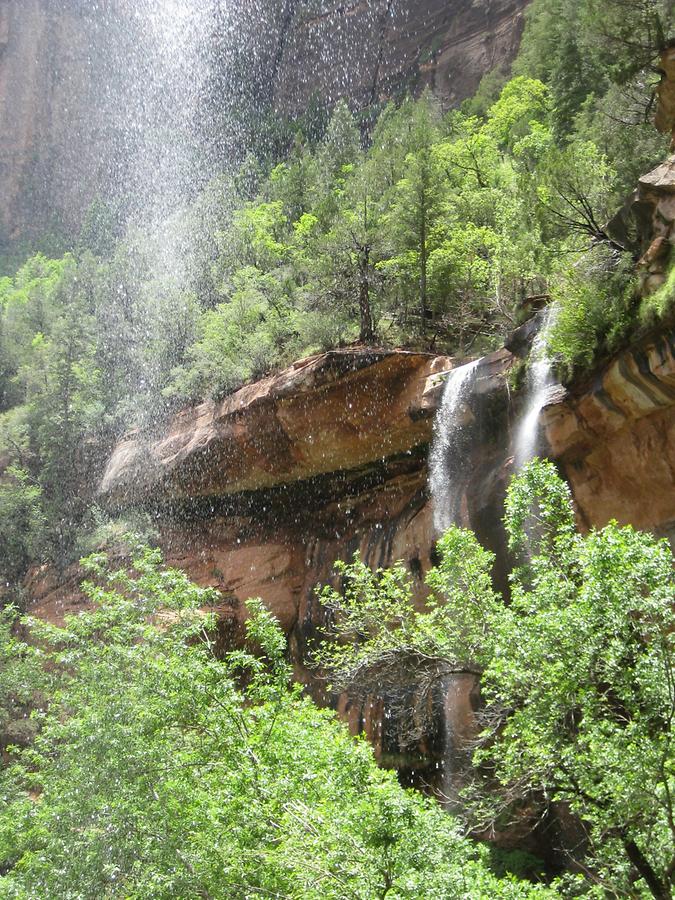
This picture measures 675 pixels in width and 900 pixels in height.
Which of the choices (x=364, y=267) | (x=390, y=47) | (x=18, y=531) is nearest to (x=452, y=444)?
(x=364, y=267)

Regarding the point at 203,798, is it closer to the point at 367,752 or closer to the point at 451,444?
the point at 367,752

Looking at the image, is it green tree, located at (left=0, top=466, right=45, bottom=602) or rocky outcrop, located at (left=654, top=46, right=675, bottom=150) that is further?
green tree, located at (left=0, top=466, right=45, bottom=602)

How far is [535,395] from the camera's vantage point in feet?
58.9

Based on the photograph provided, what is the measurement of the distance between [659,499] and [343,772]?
9.16 m

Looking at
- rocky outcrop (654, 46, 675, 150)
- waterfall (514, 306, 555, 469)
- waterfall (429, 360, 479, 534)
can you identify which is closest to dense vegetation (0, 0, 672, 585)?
rocky outcrop (654, 46, 675, 150)

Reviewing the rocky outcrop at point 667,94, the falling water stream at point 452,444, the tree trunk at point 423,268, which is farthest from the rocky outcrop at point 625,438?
the tree trunk at point 423,268

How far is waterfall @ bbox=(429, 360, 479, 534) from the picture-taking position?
20.1 metres

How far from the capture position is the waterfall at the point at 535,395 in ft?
57.8

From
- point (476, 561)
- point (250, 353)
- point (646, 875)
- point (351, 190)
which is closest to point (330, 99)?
point (351, 190)

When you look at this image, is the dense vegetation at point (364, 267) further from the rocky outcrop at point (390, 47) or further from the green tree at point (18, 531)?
the rocky outcrop at point (390, 47)

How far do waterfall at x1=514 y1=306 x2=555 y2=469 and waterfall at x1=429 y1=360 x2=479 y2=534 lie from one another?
210 centimetres

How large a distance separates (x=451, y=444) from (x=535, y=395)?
3.29 meters

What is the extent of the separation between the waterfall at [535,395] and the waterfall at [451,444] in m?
2.10

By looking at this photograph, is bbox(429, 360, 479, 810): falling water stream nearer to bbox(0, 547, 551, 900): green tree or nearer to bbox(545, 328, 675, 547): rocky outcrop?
bbox(545, 328, 675, 547): rocky outcrop
